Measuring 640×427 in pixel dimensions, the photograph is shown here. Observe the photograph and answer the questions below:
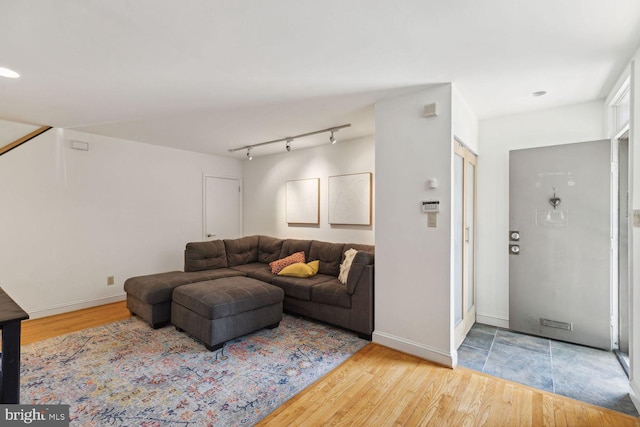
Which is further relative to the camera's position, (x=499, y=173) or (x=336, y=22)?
(x=499, y=173)

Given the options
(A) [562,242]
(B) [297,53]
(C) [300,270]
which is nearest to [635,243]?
(A) [562,242]

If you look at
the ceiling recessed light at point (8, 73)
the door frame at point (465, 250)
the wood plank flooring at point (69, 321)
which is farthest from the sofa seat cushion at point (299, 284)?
the ceiling recessed light at point (8, 73)

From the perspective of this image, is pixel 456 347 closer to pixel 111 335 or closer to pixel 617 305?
pixel 617 305

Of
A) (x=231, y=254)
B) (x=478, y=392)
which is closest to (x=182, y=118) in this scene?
(x=231, y=254)

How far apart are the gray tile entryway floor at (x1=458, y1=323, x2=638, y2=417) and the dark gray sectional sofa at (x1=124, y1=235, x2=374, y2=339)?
3.56 feet

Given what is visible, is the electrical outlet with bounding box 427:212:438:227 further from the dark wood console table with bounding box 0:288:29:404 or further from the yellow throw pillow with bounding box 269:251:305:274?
the dark wood console table with bounding box 0:288:29:404

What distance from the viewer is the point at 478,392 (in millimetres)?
2162

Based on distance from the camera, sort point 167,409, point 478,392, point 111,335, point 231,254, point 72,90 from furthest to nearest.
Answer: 1. point 231,254
2. point 111,335
3. point 72,90
4. point 478,392
5. point 167,409

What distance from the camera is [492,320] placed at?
341 centimetres

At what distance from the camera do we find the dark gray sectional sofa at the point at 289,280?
3075 millimetres

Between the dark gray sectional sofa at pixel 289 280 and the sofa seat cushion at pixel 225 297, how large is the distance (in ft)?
1.10

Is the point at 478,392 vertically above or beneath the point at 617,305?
beneath

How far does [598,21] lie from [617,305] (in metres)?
2.61

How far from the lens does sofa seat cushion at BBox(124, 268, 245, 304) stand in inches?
129
